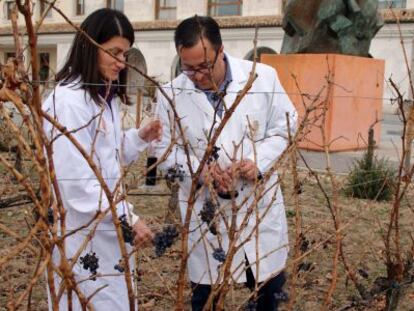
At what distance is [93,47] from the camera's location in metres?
1.55

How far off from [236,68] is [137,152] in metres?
0.42

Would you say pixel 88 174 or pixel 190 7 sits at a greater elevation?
pixel 190 7

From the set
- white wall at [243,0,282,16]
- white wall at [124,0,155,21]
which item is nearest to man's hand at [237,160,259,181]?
white wall at [243,0,282,16]

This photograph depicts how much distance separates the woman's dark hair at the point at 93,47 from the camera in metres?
1.56

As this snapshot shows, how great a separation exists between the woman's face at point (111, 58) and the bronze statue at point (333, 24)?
616cm

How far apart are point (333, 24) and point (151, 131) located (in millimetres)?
6047

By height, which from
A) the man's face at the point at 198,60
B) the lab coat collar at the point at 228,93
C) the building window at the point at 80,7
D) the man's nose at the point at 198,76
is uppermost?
the building window at the point at 80,7

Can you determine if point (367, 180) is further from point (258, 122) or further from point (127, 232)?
point (127, 232)

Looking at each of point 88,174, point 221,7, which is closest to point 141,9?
point 221,7

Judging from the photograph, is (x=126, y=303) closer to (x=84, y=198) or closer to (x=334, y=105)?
(x=84, y=198)

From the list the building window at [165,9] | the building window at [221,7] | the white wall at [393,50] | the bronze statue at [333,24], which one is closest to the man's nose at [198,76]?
the bronze statue at [333,24]

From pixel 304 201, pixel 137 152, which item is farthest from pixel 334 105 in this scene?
pixel 137 152

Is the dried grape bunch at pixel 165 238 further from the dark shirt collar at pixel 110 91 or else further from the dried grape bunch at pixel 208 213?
the dark shirt collar at pixel 110 91

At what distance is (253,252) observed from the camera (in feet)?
6.11
